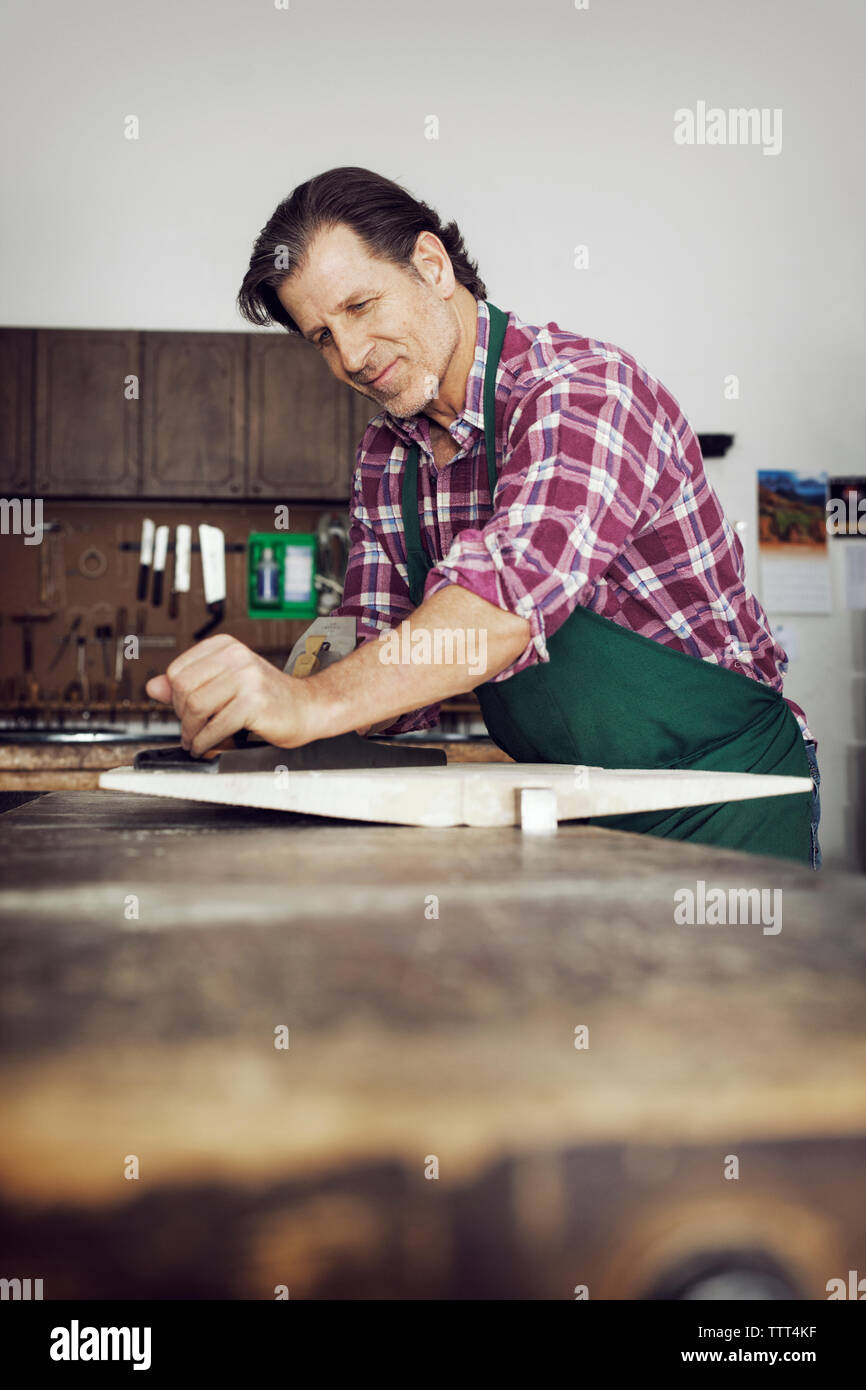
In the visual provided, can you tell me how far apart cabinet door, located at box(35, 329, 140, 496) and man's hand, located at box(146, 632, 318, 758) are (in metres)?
2.65

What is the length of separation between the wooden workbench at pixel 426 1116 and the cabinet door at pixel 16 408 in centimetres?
Result: 332

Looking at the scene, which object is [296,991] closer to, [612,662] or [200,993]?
[200,993]

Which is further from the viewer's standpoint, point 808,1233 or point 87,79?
point 87,79

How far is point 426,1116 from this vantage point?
26 cm

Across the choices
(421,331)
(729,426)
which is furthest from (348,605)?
(729,426)

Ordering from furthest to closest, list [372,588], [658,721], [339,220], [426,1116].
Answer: [372,588], [339,220], [658,721], [426,1116]

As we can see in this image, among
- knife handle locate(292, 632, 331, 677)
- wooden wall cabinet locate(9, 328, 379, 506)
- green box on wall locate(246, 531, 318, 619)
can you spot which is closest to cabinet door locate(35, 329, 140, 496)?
wooden wall cabinet locate(9, 328, 379, 506)

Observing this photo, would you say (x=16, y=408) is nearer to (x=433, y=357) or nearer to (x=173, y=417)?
(x=173, y=417)

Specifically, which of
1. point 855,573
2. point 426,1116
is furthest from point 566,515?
point 855,573

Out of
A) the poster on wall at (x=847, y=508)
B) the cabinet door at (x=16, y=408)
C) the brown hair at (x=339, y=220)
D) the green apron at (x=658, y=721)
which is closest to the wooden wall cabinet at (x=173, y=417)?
the cabinet door at (x=16, y=408)

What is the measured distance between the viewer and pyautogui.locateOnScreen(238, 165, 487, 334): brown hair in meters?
1.29

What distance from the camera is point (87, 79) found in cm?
361

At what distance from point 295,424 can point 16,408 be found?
3.01ft

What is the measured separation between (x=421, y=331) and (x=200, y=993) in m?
1.16
